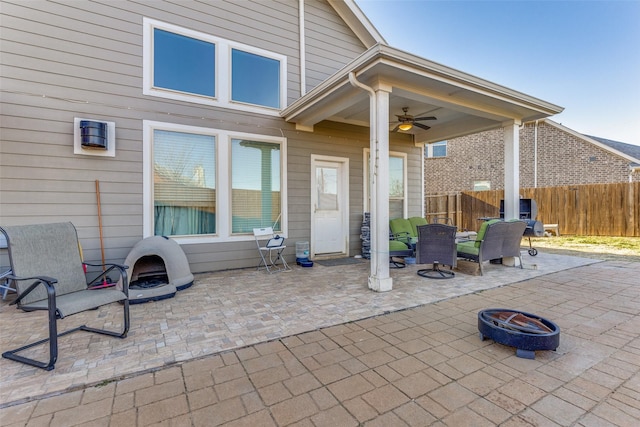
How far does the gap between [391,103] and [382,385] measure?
4643mm

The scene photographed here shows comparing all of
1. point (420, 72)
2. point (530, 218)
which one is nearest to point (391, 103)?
point (420, 72)

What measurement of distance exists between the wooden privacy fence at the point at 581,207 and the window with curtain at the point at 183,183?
9.15 metres

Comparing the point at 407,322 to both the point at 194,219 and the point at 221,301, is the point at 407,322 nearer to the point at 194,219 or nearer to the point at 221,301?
the point at 221,301

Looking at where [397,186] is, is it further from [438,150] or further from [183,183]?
[438,150]

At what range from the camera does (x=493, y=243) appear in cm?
466

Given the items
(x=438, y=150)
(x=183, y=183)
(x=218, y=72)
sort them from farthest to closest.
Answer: (x=438, y=150), (x=218, y=72), (x=183, y=183)

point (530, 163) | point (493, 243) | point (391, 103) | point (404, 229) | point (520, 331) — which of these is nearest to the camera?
point (520, 331)

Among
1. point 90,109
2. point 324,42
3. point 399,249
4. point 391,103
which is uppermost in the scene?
point 324,42

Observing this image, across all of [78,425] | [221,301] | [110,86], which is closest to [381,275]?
[221,301]

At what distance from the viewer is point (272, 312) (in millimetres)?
3158

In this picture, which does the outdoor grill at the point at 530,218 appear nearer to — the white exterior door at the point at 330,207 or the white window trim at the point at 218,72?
the white exterior door at the point at 330,207

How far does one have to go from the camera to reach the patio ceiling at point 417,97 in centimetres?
357

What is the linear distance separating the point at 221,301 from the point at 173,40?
4.16 metres

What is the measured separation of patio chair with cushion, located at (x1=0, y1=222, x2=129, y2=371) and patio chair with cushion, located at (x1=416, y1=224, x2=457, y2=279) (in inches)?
147
